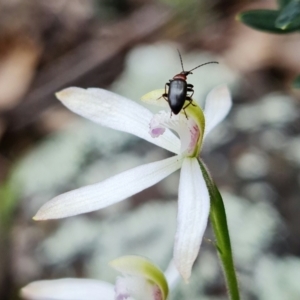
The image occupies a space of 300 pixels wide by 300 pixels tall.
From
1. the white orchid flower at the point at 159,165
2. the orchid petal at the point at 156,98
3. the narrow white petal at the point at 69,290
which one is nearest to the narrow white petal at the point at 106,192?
the white orchid flower at the point at 159,165

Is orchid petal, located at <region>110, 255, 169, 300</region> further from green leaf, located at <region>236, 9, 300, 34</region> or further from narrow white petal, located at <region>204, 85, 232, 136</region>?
green leaf, located at <region>236, 9, 300, 34</region>

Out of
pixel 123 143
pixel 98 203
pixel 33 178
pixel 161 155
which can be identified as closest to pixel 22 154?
pixel 33 178

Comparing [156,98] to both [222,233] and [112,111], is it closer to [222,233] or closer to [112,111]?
[112,111]

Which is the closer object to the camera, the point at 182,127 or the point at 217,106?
the point at 182,127

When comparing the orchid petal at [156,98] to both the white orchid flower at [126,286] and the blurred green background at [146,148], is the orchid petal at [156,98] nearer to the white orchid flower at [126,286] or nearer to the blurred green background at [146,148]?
the white orchid flower at [126,286]

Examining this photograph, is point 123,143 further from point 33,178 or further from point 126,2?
point 126,2

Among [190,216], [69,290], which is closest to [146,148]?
[69,290]
